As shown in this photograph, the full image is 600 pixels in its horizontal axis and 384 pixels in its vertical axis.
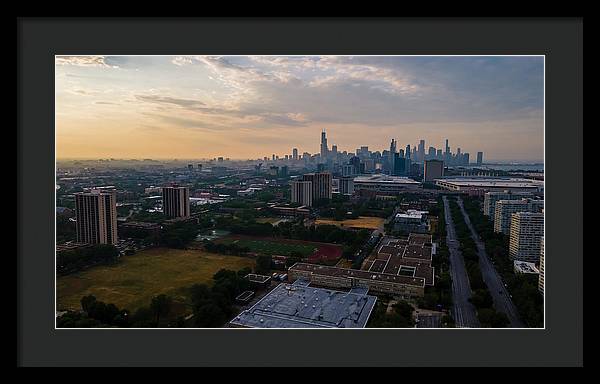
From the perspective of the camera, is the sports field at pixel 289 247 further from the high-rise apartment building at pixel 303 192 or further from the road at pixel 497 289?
the high-rise apartment building at pixel 303 192

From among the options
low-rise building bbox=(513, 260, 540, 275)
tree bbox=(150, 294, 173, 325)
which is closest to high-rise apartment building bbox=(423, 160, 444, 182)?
low-rise building bbox=(513, 260, 540, 275)

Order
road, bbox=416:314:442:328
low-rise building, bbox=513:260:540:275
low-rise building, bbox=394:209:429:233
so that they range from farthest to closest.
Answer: low-rise building, bbox=394:209:429:233, low-rise building, bbox=513:260:540:275, road, bbox=416:314:442:328

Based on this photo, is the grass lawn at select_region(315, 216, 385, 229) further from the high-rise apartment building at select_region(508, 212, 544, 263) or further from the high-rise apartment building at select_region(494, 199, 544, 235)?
the high-rise apartment building at select_region(508, 212, 544, 263)

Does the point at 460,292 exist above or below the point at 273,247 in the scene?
below

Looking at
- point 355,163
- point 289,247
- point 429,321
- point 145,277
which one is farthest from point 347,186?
point 429,321

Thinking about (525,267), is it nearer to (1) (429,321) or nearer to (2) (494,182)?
(1) (429,321)
